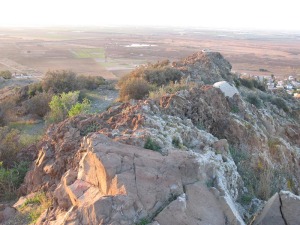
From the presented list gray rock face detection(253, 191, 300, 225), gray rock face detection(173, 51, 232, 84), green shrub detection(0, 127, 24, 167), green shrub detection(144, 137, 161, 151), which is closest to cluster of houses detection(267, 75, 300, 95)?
gray rock face detection(173, 51, 232, 84)

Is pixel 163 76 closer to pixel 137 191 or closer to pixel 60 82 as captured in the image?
pixel 60 82

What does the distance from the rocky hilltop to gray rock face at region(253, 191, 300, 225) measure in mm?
16

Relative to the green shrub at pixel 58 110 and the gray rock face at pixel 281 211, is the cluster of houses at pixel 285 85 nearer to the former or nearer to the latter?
the green shrub at pixel 58 110

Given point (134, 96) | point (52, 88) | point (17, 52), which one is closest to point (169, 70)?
point (134, 96)

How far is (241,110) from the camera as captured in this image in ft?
35.8

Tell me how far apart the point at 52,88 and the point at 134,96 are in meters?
8.23

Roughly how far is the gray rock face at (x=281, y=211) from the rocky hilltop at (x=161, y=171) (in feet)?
0.05

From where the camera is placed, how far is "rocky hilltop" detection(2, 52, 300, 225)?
16.6 feet

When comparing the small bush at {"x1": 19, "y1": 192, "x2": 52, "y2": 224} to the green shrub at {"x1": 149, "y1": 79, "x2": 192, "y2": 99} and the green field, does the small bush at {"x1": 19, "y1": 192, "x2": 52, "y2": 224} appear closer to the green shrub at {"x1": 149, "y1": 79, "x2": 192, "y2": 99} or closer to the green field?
the green shrub at {"x1": 149, "y1": 79, "x2": 192, "y2": 99}

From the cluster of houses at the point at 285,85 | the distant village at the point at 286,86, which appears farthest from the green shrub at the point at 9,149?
the cluster of houses at the point at 285,85

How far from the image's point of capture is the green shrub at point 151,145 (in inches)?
237

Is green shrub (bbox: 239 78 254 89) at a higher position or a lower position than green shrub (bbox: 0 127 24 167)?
lower

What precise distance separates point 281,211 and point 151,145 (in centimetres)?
238

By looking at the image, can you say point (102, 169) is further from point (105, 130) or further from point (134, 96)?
point (134, 96)
